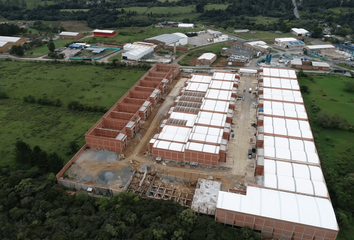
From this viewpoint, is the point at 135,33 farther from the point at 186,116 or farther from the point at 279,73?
the point at 186,116

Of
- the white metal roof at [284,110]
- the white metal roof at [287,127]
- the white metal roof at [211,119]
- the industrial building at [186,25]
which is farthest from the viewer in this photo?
the industrial building at [186,25]

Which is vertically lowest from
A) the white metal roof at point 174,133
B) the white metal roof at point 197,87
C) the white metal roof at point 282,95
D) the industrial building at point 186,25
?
the white metal roof at point 174,133

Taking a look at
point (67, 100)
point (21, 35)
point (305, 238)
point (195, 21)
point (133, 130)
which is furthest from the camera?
point (195, 21)

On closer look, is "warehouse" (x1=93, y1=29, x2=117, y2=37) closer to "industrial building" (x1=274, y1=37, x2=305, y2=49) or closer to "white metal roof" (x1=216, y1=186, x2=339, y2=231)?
"industrial building" (x1=274, y1=37, x2=305, y2=49)

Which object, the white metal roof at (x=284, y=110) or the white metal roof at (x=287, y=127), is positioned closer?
the white metal roof at (x=287, y=127)

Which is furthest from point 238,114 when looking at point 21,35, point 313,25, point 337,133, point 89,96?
point 21,35

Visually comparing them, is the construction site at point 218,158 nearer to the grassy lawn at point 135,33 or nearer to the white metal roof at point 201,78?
the white metal roof at point 201,78

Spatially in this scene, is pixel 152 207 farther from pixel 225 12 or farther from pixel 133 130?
pixel 225 12

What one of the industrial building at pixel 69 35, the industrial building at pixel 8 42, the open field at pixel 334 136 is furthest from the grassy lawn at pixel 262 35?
the industrial building at pixel 8 42
